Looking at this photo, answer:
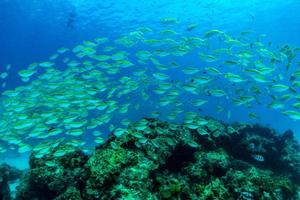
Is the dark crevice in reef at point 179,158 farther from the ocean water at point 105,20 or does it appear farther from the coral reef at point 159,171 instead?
the ocean water at point 105,20

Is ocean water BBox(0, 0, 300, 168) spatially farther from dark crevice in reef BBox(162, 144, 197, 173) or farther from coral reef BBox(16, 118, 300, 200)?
dark crevice in reef BBox(162, 144, 197, 173)

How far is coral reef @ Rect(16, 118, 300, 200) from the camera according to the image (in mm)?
6398

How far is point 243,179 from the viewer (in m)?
7.12

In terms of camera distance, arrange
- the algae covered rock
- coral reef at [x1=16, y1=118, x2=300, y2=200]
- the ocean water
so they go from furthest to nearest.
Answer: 1. the ocean water
2. the algae covered rock
3. coral reef at [x1=16, y1=118, x2=300, y2=200]

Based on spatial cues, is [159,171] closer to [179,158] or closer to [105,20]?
[179,158]

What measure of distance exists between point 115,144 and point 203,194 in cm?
216

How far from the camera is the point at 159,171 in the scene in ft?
25.1

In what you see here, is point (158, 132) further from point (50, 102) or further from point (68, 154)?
point (50, 102)

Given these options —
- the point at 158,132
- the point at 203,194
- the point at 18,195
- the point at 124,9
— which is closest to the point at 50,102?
Answer: the point at 18,195

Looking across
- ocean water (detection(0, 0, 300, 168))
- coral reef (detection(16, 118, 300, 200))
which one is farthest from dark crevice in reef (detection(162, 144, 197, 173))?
ocean water (detection(0, 0, 300, 168))

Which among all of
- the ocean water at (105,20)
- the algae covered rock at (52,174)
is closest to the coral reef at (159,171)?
the algae covered rock at (52,174)

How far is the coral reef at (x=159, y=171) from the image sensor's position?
252 inches

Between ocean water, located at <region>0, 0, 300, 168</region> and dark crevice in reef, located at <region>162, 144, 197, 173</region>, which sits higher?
ocean water, located at <region>0, 0, 300, 168</region>

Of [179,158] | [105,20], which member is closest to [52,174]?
[179,158]
